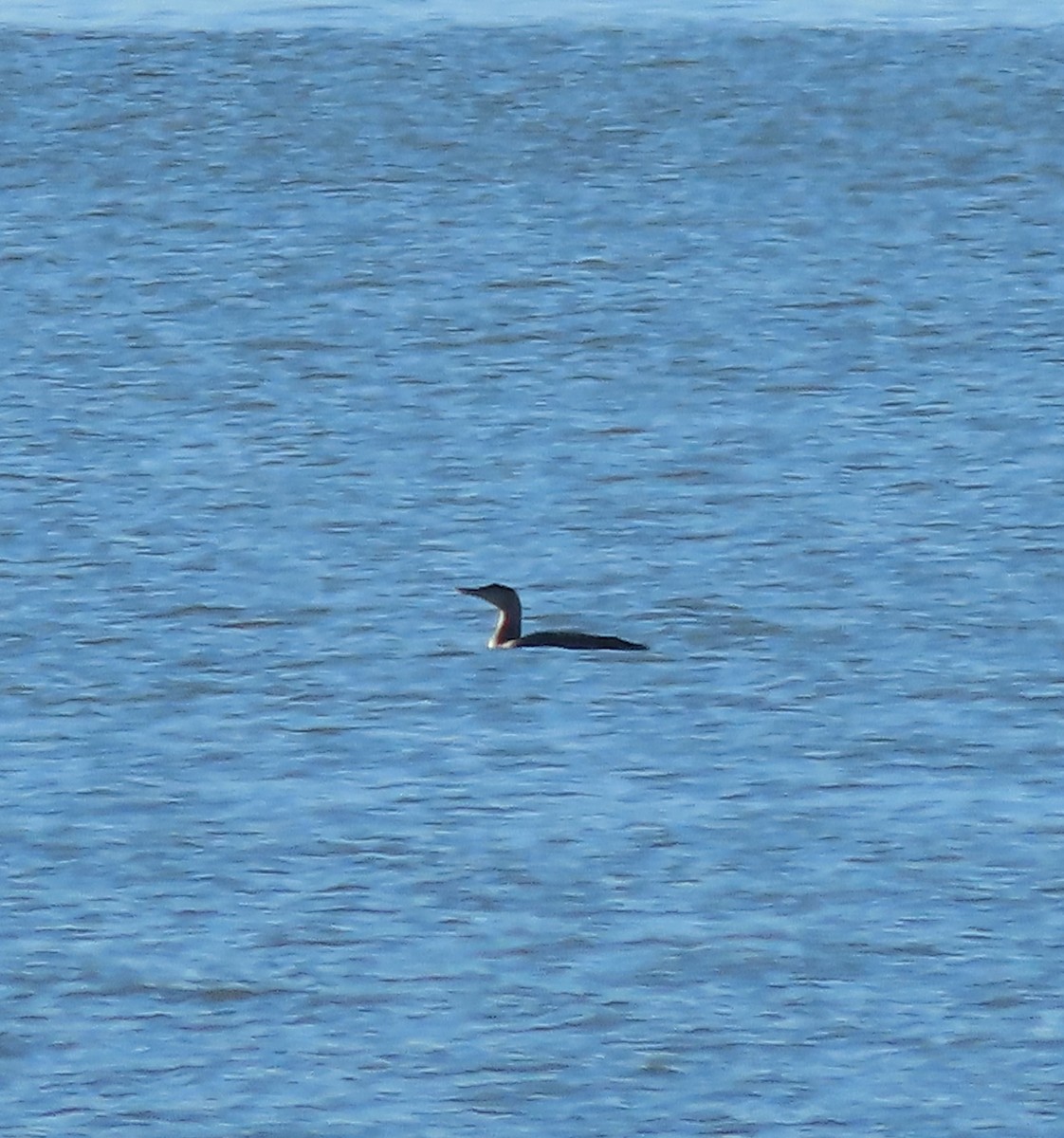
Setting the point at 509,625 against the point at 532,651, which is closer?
the point at 509,625

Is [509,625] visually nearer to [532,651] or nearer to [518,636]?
[518,636]

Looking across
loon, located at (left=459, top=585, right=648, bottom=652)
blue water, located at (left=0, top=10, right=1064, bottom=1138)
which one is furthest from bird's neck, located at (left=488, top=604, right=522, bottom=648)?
blue water, located at (left=0, top=10, right=1064, bottom=1138)

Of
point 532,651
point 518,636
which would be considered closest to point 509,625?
point 518,636

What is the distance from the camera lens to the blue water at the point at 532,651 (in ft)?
33.8

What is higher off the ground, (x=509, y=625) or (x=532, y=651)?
(x=509, y=625)

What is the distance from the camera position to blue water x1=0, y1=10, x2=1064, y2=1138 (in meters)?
10.3

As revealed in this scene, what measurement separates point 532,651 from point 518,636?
0.13 meters

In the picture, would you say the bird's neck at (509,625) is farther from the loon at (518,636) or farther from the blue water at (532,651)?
the blue water at (532,651)

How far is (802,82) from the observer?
3044cm

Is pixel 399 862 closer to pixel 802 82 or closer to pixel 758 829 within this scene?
pixel 758 829

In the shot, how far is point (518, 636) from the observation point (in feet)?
46.4

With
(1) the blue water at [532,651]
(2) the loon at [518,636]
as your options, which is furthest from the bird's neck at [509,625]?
(1) the blue water at [532,651]

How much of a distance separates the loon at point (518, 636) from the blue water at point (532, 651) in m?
0.09

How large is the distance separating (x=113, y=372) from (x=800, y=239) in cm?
616
